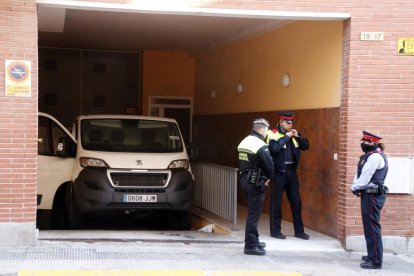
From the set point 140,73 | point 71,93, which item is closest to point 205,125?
point 140,73

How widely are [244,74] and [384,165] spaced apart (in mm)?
6809

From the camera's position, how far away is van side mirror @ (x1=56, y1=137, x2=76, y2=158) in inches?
454

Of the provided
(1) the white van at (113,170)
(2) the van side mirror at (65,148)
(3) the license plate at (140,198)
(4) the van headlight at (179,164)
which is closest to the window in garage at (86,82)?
(1) the white van at (113,170)

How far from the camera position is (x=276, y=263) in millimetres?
8742

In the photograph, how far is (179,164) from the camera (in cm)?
1159

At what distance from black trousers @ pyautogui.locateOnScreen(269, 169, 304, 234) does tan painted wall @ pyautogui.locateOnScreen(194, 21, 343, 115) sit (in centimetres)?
140

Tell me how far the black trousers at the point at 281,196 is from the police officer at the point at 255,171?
1355 millimetres

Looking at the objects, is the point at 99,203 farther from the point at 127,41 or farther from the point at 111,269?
the point at 127,41

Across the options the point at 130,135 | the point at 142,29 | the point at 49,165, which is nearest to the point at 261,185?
the point at 130,135

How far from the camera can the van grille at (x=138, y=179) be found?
11.0m

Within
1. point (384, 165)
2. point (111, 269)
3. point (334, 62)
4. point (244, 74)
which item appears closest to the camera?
point (111, 269)

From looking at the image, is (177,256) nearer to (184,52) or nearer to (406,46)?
(406,46)

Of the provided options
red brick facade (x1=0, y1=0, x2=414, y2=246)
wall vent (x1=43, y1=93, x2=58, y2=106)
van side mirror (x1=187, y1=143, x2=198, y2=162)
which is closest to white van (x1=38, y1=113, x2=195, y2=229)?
van side mirror (x1=187, y1=143, x2=198, y2=162)

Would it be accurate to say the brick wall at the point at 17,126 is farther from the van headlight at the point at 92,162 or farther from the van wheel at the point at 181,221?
the van wheel at the point at 181,221
